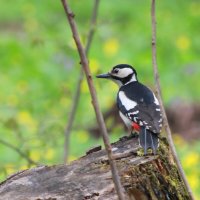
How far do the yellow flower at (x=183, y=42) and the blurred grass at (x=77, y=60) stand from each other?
0.06 ft

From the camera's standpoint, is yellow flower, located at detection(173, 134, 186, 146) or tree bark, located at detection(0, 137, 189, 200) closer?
tree bark, located at detection(0, 137, 189, 200)

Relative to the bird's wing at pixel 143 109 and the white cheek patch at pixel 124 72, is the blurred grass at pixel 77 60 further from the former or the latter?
the bird's wing at pixel 143 109

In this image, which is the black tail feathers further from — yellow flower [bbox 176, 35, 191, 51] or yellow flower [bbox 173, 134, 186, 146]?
yellow flower [bbox 176, 35, 191, 51]

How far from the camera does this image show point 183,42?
14.9m

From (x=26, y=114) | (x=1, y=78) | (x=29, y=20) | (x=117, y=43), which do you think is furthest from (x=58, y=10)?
(x=26, y=114)

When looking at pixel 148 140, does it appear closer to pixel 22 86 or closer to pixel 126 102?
pixel 126 102

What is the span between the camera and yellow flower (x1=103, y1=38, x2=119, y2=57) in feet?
47.5

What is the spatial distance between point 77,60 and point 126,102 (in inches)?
200

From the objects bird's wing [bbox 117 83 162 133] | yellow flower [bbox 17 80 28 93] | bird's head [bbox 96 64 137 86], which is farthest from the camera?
yellow flower [bbox 17 80 28 93]

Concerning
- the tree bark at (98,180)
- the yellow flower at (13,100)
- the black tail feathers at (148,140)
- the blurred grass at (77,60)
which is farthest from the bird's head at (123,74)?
the yellow flower at (13,100)

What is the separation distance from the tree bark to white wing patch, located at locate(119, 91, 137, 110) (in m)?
1.04

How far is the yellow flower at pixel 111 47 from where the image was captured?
14480 mm

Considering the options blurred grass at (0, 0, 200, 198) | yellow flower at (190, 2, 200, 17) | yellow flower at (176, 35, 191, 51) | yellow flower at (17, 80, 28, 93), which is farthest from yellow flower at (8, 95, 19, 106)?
yellow flower at (190, 2, 200, 17)

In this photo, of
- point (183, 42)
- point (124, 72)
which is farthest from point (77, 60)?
point (124, 72)
